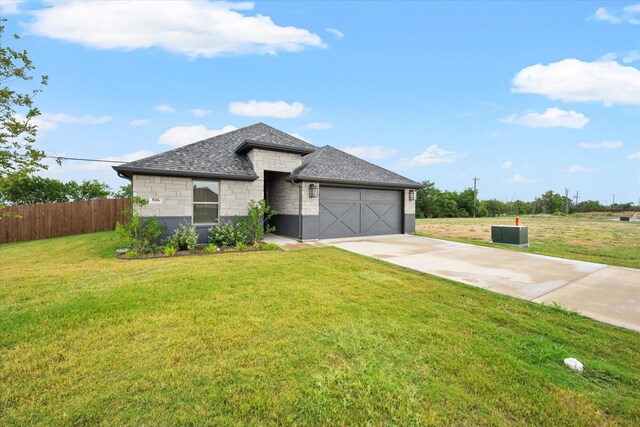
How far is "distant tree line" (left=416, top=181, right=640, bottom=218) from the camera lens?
4841 centimetres

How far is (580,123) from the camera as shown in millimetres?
21422

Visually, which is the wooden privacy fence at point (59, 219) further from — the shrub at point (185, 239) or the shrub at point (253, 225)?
the shrub at point (253, 225)

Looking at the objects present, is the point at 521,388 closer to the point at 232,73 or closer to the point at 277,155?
the point at 277,155

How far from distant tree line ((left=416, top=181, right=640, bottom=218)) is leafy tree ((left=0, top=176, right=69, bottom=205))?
141 ft

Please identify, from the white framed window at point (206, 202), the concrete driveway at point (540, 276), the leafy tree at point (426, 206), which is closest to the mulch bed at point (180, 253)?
the white framed window at point (206, 202)

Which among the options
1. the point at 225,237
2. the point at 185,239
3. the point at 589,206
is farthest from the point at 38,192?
the point at 589,206

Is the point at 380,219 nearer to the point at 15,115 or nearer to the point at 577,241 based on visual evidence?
the point at 577,241

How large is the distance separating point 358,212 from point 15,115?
10389 mm

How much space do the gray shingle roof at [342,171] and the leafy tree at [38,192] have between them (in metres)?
24.5

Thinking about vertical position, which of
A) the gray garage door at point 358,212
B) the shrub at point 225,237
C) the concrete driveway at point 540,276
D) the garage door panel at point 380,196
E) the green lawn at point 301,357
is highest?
the garage door panel at point 380,196

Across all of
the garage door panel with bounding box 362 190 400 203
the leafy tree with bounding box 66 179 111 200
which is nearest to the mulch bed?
the garage door panel with bounding box 362 190 400 203

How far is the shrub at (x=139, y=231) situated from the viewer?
25.4 feet

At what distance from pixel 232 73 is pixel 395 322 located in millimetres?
15519

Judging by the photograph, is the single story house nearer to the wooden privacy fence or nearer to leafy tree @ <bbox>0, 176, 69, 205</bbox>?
the wooden privacy fence
